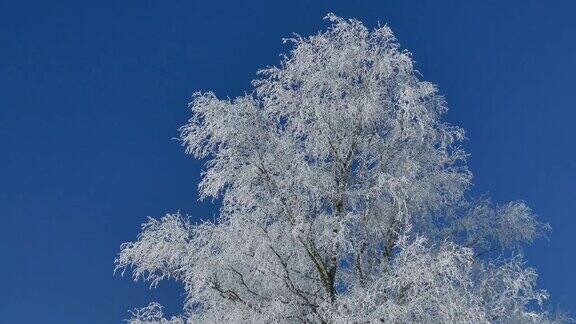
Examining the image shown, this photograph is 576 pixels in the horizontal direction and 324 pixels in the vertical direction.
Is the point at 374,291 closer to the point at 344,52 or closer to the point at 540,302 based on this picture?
the point at 540,302

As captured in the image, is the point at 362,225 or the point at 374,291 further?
the point at 362,225

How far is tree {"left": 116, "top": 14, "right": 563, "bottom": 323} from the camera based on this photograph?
15.4 metres

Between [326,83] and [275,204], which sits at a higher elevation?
[326,83]

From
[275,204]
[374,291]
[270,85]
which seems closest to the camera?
[374,291]

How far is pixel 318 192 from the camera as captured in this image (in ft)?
50.5

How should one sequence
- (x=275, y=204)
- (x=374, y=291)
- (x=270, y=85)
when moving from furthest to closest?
(x=270, y=85), (x=275, y=204), (x=374, y=291)

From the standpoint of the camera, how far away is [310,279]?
16203 millimetres

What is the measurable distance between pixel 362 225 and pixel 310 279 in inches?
56.9

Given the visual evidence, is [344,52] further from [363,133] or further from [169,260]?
[169,260]

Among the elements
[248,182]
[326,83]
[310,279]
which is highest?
Answer: [326,83]

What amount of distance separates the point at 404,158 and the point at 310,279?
111 inches

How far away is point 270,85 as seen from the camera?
16.6 metres

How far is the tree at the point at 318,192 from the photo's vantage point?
50.5 feet

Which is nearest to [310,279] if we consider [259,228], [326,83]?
[259,228]
